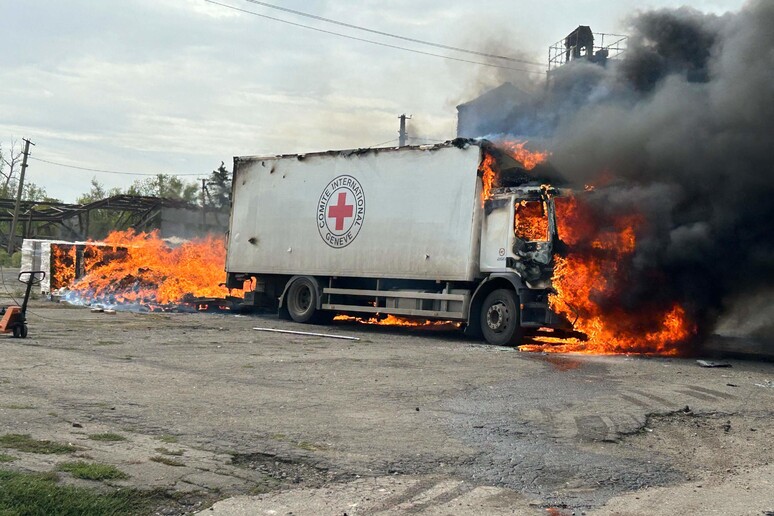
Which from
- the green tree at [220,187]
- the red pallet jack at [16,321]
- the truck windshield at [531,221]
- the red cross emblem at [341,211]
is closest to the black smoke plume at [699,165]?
the truck windshield at [531,221]

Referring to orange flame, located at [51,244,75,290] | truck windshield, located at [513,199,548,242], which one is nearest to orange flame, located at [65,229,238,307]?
orange flame, located at [51,244,75,290]

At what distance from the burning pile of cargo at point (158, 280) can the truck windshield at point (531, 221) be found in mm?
9644

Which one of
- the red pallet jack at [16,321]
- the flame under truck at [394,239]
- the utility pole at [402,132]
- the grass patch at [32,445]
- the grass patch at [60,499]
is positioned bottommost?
the grass patch at [60,499]

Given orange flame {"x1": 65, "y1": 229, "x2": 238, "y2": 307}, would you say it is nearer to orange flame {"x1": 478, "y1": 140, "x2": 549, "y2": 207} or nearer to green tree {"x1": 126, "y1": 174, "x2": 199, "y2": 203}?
orange flame {"x1": 478, "y1": 140, "x2": 549, "y2": 207}

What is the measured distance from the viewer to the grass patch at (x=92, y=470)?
433 centimetres

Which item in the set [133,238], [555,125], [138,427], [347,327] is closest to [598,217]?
[555,125]

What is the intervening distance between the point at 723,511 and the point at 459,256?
9.51m

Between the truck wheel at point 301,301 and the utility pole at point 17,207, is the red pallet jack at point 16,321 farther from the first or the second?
the utility pole at point 17,207

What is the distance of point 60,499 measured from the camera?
12.9 ft

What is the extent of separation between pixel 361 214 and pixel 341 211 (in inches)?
24.8

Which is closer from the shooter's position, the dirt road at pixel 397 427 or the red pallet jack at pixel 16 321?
the dirt road at pixel 397 427

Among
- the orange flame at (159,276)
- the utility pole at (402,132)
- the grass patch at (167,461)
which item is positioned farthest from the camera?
the utility pole at (402,132)

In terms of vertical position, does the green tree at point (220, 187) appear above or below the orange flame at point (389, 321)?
above

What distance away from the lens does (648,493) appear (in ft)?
15.7
